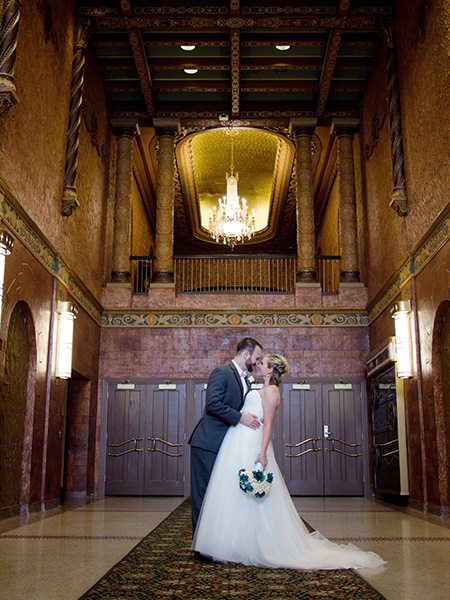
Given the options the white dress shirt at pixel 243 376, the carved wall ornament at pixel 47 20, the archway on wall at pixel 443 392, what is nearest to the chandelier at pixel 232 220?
the carved wall ornament at pixel 47 20

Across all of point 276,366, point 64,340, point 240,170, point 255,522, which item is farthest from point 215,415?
point 240,170

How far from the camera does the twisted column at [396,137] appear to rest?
939 centimetres

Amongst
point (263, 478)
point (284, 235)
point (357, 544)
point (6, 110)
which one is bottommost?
point (357, 544)

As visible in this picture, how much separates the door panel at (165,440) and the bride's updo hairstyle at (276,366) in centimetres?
765

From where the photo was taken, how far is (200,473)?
15.5 feet

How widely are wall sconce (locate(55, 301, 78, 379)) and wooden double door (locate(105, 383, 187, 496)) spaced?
10.1 ft

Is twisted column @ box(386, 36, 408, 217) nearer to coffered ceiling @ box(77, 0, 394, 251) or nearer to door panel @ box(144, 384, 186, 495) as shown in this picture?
coffered ceiling @ box(77, 0, 394, 251)

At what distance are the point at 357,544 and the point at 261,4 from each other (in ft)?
27.1

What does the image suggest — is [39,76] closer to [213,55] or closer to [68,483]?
[213,55]

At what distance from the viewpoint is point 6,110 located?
658cm

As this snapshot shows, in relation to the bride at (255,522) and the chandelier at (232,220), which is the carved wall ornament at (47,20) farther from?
the bride at (255,522)

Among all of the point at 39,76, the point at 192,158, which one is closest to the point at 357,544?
the point at 39,76

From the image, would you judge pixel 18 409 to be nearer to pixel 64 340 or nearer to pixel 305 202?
pixel 64 340

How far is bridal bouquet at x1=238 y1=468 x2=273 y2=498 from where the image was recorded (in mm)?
4266
